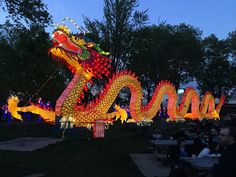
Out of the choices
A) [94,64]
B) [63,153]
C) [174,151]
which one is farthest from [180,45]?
[174,151]

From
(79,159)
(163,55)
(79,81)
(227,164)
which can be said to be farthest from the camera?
(163,55)

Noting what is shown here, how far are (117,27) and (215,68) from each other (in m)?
22.4

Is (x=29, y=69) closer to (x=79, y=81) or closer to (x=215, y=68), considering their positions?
(x=79, y=81)

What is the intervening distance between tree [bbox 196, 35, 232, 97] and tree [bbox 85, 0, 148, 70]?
1836cm

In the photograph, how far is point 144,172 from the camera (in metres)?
11.4

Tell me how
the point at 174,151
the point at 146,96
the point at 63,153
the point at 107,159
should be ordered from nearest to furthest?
the point at 174,151
the point at 107,159
the point at 63,153
the point at 146,96

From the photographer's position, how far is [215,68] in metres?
59.5

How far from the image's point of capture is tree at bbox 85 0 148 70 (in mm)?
41594

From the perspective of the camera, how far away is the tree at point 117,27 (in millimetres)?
41594

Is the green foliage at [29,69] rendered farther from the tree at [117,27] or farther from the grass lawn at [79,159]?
the grass lawn at [79,159]

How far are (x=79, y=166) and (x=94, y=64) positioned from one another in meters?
11.9

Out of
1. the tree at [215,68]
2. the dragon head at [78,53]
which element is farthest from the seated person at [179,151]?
the tree at [215,68]

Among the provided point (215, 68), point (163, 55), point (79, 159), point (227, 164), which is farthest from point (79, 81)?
point (215, 68)

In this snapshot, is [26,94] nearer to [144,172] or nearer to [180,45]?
[180,45]
